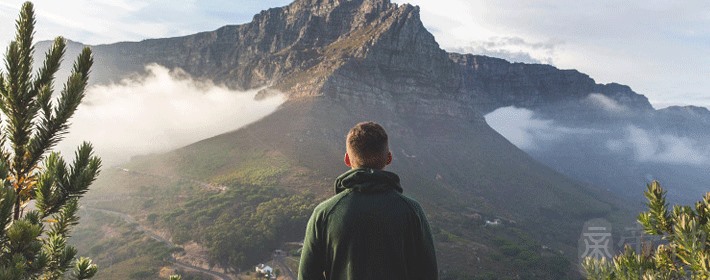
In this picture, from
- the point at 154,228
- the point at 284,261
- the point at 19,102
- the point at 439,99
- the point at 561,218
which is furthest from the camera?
the point at 439,99

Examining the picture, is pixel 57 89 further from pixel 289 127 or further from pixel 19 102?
pixel 289 127

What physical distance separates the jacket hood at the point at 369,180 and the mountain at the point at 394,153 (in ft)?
211

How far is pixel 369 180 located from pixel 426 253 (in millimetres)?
773

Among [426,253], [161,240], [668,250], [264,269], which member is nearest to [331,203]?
[426,253]

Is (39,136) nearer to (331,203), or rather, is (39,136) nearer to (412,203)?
(331,203)

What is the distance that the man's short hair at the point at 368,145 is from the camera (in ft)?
12.2

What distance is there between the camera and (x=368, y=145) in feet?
12.2

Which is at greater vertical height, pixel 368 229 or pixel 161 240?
pixel 368 229

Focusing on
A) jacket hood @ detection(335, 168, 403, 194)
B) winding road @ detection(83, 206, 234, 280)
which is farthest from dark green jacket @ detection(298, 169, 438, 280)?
winding road @ detection(83, 206, 234, 280)

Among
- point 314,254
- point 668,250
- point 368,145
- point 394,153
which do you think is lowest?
point 394,153

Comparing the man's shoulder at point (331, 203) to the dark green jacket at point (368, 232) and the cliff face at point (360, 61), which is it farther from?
the cliff face at point (360, 61)

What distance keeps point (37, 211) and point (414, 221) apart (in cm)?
351

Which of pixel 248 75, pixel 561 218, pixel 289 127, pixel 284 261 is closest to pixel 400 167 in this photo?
pixel 289 127

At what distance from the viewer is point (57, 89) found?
14.9 ft
